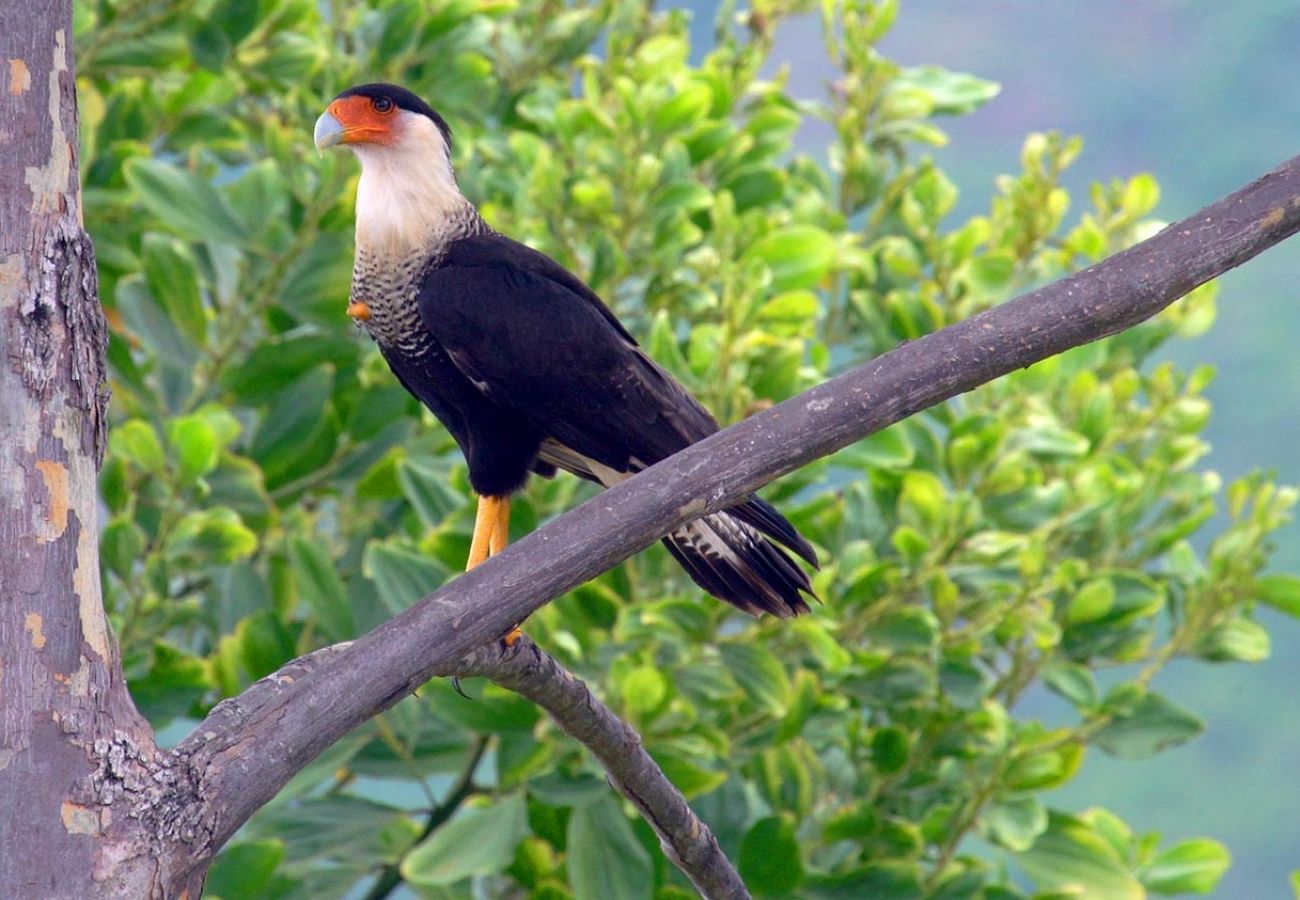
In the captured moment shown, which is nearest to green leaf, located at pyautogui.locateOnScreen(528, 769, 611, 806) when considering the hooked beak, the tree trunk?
the hooked beak

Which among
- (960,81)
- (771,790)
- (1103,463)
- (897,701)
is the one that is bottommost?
(771,790)

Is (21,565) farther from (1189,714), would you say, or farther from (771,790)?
(1189,714)

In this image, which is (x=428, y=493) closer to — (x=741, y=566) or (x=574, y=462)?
(x=574, y=462)

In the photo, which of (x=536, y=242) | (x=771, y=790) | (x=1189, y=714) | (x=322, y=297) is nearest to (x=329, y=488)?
(x=322, y=297)

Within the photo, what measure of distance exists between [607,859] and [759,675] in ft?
1.33

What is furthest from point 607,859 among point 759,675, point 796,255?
point 796,255

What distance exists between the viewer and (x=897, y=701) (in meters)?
2.83

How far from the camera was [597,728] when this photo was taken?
1.81 metres

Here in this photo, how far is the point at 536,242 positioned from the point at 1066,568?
3.85 ft

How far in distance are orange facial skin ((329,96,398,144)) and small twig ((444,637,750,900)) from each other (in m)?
0.94

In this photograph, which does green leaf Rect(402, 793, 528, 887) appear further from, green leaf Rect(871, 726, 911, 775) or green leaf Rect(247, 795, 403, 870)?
green leaf Rect(871, 726, 911, 775)

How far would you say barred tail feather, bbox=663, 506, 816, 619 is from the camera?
86.1 inches

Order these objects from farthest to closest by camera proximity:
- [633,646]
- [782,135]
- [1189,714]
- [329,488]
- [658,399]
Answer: [782,135]
[329,488]
[1189,714]
[633,646]
[658,399]

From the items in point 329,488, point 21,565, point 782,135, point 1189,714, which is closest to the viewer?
point 21,565
